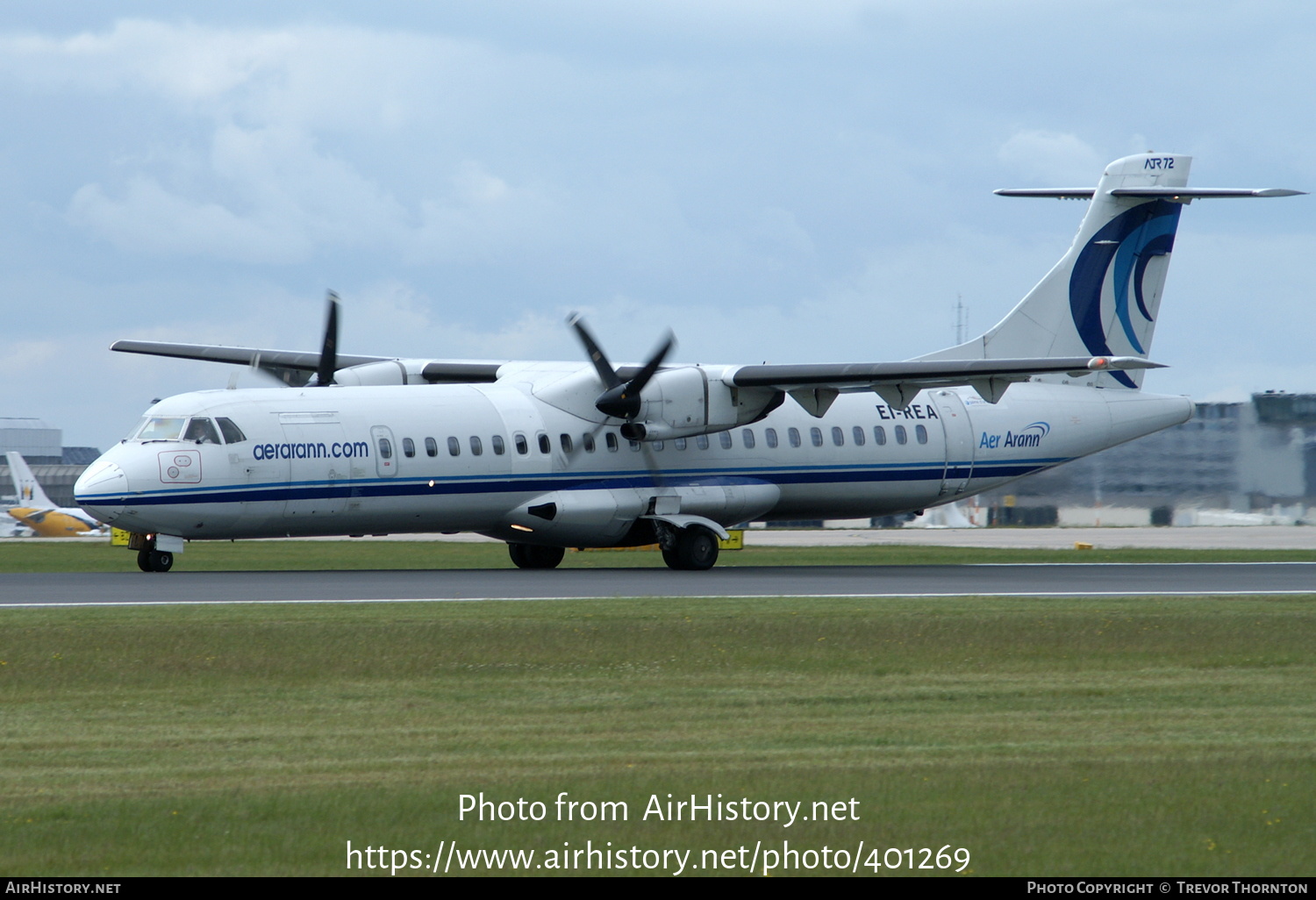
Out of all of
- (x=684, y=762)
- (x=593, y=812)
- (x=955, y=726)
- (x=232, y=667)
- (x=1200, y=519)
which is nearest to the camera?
(x=593, y=812)

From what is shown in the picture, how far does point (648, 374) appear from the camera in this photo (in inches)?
1075

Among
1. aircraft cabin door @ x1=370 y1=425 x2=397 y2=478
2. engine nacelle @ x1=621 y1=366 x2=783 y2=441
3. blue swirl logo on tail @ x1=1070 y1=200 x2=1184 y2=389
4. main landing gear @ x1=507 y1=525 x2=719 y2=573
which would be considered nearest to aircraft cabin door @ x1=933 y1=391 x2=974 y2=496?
blue swirl logo on tail @ x1=1070 y1=200 x2=1184 y2=389

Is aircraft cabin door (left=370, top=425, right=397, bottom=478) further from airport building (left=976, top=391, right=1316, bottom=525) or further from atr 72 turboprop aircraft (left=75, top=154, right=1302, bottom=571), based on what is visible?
airport building (left=976, top=391, right=1316, bottom=525)

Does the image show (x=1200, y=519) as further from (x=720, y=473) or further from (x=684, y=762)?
(x=684, y=762)

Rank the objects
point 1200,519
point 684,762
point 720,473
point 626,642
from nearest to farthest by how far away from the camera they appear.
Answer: point 684,762 < point 626,642 < point 720,473 < point 1200,519

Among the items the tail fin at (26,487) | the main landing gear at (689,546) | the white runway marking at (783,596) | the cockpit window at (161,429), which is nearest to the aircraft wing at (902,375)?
the main landing gear at (689,546)

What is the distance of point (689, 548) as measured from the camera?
28281mm

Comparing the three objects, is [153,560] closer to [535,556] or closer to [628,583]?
[535,556]

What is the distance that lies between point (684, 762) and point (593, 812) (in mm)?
1734

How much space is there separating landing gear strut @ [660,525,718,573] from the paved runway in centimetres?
39

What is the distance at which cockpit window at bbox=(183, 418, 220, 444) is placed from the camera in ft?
79.8

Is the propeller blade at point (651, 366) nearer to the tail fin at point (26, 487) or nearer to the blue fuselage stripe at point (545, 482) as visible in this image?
the blue fuselage stripe at point (545, 482)
